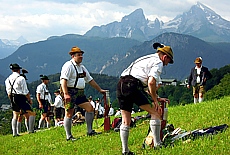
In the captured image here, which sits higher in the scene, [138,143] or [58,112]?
[58,112]

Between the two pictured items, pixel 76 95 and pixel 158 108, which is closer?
pixel 158 108

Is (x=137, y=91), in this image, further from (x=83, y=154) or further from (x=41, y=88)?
(x=41, y=88)

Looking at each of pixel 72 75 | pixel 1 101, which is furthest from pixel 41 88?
pixel 1 101

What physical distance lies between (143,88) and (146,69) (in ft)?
1.30

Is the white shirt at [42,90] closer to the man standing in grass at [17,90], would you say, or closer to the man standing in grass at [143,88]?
the man standing in grass at [17,90]

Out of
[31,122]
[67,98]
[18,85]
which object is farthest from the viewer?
[31,122]

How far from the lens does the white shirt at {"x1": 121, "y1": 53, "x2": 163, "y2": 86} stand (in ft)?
A: 23.2

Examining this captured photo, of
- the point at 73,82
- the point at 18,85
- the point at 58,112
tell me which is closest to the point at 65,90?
the point at 73,82

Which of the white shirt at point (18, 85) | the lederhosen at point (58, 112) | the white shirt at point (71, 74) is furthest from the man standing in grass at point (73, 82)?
the lederhosen at point (58, 112)

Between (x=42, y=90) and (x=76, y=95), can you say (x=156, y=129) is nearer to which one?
(x=76, y=95)

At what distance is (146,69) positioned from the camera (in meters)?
7.26

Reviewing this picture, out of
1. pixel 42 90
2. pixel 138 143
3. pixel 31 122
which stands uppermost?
pixel 42 90

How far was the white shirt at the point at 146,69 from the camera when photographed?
707 cm

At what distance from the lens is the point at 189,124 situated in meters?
9.83
